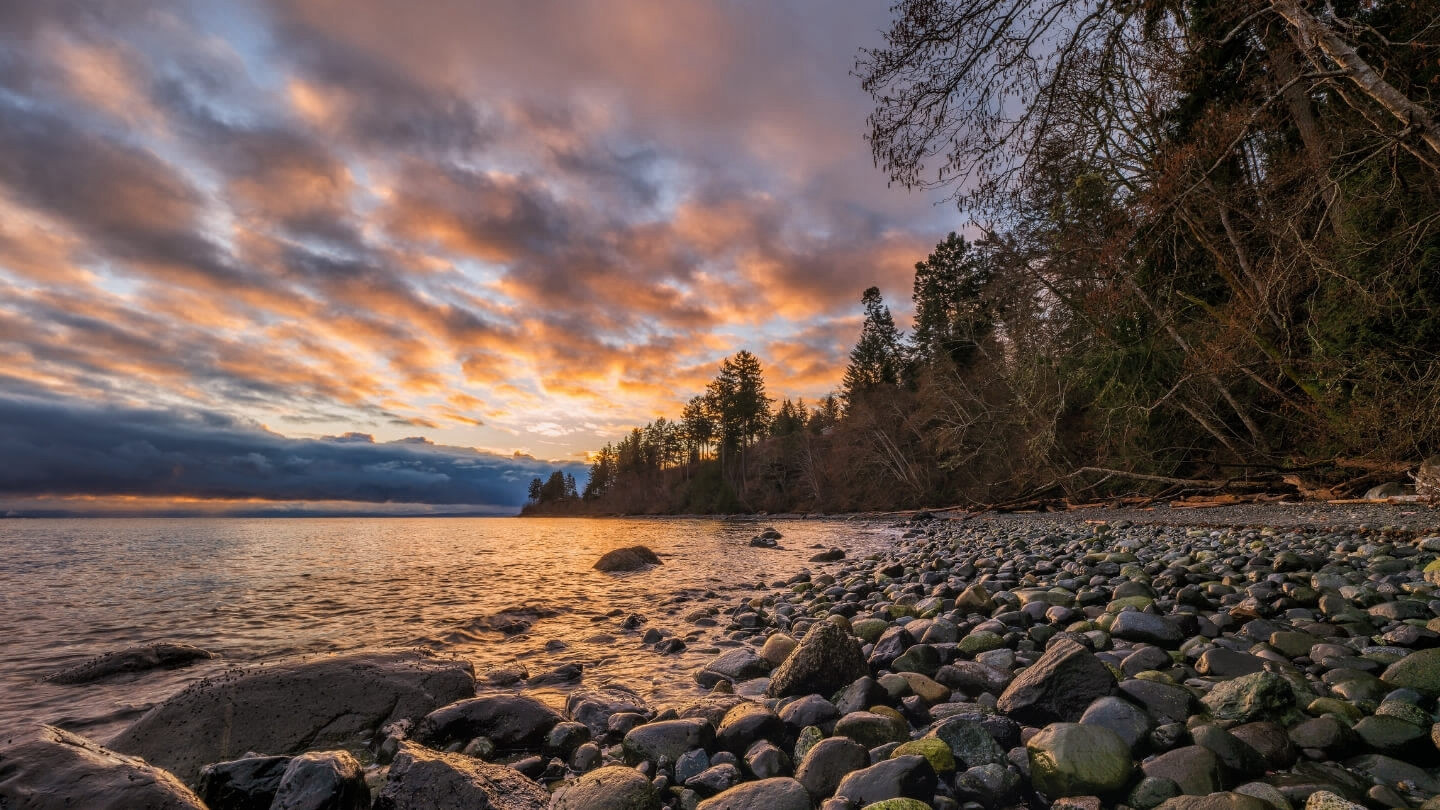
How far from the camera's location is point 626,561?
Answer: 13.5 metres

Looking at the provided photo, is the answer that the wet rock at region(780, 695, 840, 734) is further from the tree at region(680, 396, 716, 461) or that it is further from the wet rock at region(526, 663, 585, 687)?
the tree at region(680, 396, 716, 461)

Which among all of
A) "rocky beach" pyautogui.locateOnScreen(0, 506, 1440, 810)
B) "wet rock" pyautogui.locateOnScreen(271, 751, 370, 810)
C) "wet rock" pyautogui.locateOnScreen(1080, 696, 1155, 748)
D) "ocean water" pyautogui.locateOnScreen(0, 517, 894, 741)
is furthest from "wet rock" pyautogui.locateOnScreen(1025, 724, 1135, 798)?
"wet rock" pyautogui.locateOnScreen(271, 751, 370, 810)

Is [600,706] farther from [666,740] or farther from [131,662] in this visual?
[131,662]

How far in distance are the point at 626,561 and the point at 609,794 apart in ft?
37.6

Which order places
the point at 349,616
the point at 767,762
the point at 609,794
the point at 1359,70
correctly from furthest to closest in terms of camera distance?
the point at 349,616 → the point at 1359,70 → the point at 767,762 → the point at 609,794

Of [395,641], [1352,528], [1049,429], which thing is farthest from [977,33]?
[1049,429]

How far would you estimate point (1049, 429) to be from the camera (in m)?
15.8

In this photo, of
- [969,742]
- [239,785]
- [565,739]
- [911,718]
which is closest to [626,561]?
[565,739]

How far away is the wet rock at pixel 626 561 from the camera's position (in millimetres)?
13344

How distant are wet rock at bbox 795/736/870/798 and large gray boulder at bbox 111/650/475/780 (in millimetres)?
2740

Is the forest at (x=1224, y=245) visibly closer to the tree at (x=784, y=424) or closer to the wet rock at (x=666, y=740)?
the wet rock at (x=666, y=740)

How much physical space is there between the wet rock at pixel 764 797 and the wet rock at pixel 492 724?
148cm

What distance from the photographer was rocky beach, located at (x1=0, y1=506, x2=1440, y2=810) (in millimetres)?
2197

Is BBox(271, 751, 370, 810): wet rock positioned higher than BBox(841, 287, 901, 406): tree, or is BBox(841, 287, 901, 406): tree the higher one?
BBox(841, 287, 901, 406): tree
